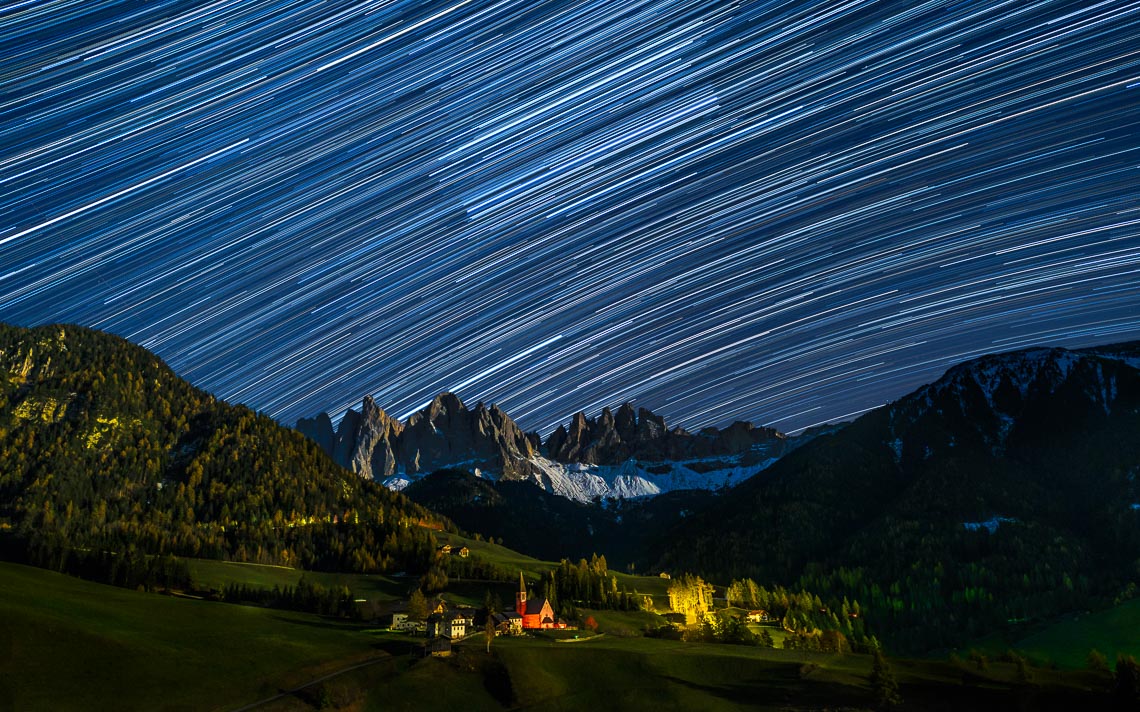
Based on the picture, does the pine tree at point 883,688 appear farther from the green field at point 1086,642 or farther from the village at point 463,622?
the green field at point 1086,642

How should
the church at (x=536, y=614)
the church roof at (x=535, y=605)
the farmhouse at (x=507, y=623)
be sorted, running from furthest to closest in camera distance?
the church roof at (x=535, y=605) < the church at (x=536, y=614) < the farmhouse at (x=507, y=623)

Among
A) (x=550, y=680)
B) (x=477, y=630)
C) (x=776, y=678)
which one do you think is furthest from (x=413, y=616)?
(x=776, y=678)

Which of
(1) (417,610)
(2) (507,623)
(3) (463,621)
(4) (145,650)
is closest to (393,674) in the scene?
(3) (463,621)

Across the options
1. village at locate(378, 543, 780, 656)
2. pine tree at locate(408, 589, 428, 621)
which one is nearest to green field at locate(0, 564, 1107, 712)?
village at locate(378, 543, 780, 656)

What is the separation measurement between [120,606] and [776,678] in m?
91.4

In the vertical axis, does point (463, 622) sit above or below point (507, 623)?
above

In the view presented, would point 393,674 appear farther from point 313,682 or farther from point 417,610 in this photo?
point 417,610

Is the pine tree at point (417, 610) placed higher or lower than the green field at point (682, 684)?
higher

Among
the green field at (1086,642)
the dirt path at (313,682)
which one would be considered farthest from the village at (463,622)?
the green field at (1086,642)

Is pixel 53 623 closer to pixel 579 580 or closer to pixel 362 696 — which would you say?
pixel 362 696

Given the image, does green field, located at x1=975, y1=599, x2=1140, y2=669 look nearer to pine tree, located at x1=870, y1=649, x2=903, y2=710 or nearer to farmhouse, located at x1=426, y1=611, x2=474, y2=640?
pine tree, located at x1=870, y1=649, x2=903, y2=710

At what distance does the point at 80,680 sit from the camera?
7931 cm

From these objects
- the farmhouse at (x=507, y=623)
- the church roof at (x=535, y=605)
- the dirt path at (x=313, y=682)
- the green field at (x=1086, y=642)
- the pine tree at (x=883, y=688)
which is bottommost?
the green field at (x=1086, y=642)

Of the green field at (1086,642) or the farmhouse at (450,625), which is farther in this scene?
the green field at (1086,642)
